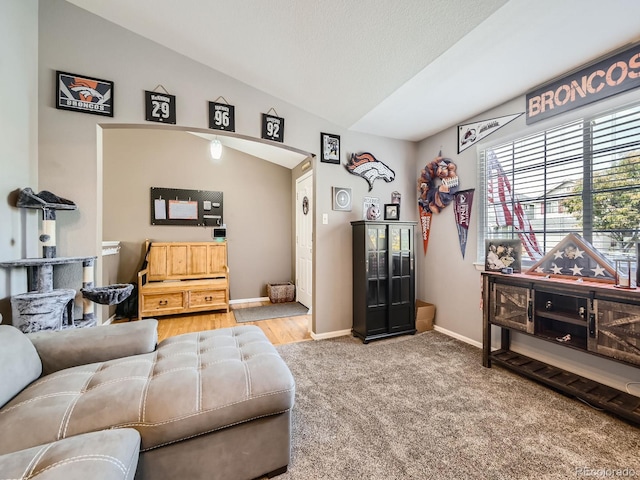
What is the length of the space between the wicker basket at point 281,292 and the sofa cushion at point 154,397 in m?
3.17

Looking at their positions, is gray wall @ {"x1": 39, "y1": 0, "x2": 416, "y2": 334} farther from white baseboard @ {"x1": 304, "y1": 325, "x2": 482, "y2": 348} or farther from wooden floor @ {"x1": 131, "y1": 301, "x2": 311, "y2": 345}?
white baseboard @ {"x1": 304, "y1": 325, "x2": 482, "y2": 348}

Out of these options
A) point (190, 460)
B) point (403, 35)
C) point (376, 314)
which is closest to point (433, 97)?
point (403, 35)

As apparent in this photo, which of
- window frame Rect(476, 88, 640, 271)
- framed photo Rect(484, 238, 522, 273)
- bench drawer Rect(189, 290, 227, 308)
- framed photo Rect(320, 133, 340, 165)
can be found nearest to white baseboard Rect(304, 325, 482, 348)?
window frame Rect(476, 88, 640, 271)

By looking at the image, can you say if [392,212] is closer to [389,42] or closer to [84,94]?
[389,42]

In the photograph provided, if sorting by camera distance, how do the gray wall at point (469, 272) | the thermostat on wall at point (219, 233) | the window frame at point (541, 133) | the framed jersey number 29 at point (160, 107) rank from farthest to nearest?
1. the thermostat on wall at point (219, 233)
2. the framed jersey number 29 at point (160, 107)
3. the gray wall at point (469, 272)
4. the window frame at point (541, 133)

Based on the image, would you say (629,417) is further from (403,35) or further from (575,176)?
(403,35)

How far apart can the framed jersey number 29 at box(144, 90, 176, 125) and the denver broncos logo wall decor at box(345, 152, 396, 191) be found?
1866mm

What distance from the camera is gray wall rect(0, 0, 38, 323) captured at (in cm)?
171

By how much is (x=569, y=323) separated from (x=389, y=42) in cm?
251

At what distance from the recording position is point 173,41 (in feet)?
7.53

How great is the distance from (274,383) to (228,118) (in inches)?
93.5

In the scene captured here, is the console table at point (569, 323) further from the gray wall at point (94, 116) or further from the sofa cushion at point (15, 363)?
the sofa cushion at point (15, 363)

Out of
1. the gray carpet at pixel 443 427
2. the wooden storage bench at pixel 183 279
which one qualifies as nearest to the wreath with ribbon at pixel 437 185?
the gray carpet at pixel 443 427

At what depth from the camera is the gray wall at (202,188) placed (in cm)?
400
